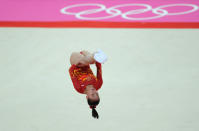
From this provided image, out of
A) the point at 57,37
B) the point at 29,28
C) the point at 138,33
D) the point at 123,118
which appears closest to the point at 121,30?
the point at 138,33

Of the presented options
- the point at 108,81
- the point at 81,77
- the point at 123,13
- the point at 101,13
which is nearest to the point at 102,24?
the point at 101,13

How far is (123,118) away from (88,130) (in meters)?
0.66

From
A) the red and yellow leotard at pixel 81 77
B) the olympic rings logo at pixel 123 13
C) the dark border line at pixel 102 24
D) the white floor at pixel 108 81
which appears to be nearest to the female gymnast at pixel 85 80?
the red and yellow leotard at pixel 81 77

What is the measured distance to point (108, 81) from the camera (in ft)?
22.6

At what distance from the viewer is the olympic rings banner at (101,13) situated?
29.3 ft

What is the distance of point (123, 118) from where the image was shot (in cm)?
586

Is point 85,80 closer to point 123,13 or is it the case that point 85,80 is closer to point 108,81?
point 108,81

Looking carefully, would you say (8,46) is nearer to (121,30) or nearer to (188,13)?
(121,30)

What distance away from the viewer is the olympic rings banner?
8945 mm

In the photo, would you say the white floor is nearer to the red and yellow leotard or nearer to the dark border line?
the dark border line

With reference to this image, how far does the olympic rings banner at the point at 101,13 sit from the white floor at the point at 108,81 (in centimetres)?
36

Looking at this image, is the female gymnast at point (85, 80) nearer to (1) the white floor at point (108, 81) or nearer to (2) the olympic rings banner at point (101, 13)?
(1) the white floor at point (108, 81)

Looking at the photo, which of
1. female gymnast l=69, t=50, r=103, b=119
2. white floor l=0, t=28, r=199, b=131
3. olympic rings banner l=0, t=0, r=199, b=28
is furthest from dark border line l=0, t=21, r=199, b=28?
female gymnast l=69, t=50, r=103, b=119

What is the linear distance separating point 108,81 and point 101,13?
9.99ft
